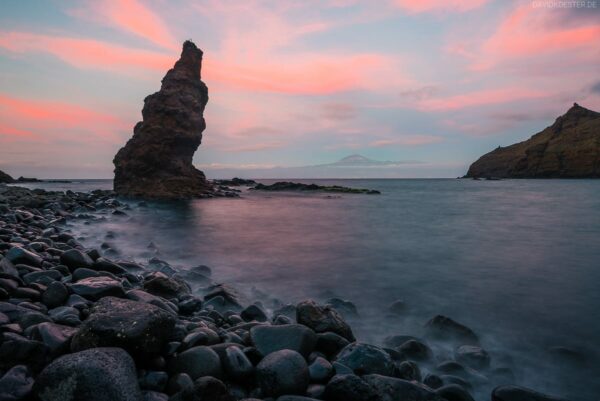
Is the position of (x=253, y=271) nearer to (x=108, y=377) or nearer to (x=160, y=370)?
(x=160, y=370)

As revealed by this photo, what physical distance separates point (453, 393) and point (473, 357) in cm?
156

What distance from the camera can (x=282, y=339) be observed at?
4645 millimetres

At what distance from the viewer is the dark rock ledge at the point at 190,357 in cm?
318

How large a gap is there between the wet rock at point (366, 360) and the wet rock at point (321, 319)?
0.92 metres

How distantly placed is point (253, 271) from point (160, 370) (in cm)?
746

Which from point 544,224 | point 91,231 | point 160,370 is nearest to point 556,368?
point 160,370

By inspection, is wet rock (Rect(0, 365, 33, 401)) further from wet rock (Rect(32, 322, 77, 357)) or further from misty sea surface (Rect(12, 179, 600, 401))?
misty sea surface (Rect(12, 179, 600, 401))

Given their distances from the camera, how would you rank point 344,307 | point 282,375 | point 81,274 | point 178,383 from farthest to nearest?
1. point 344,307
2. point 81,274
3. point 282,375
4. point 178,383

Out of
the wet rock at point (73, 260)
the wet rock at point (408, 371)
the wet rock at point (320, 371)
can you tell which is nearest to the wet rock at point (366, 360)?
the wet rock at point (408, 371)

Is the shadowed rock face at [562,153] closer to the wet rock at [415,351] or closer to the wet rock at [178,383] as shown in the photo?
the wet rock at [415,351]

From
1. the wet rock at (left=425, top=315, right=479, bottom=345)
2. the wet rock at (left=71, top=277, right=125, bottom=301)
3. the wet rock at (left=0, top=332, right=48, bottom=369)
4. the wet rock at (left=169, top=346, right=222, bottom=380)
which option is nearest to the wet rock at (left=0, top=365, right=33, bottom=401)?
the wet rock at (left=0, top=332, right=48, bottom=369)

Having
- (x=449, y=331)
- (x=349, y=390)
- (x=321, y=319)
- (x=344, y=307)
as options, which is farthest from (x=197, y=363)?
(x=449, y=331)

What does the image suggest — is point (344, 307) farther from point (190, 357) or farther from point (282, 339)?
point (190, 357)

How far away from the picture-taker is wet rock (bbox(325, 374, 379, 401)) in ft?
12.4
